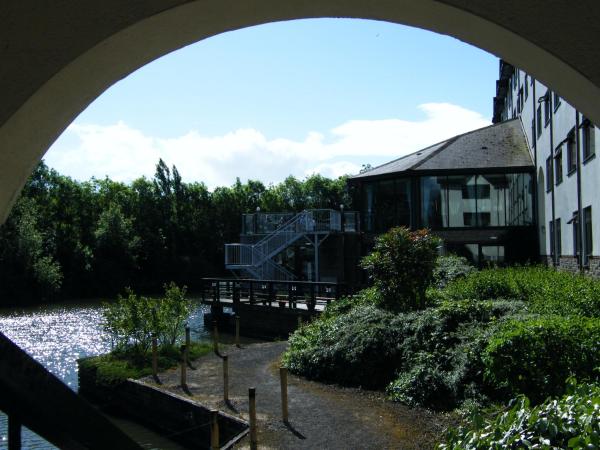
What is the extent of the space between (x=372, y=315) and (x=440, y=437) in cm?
559

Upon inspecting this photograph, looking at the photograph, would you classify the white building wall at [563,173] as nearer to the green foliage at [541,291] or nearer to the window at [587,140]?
the window at [587,140]

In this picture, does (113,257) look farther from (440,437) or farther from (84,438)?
(84,438)

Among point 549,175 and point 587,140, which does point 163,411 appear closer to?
point 587,140

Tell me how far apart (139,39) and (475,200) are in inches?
1167

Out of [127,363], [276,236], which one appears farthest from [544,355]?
[276,236]

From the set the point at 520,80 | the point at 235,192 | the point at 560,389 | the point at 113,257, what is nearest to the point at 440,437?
the point at 560,389

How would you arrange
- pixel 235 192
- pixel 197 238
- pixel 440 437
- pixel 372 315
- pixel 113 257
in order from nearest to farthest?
pixel 440 437, pixel 372 315, pixel 113 257, pixel 197 238, pixel 235 192

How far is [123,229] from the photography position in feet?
187

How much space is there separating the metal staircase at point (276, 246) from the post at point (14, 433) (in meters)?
32.0

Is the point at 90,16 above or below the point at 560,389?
above

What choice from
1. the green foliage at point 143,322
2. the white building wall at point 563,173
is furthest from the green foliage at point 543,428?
the green foliage at point 143,322

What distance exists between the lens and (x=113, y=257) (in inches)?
2179

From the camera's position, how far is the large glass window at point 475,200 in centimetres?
3053

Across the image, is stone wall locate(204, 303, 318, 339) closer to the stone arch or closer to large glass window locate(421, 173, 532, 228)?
large glass window locate(421, 173, 532, 228)
